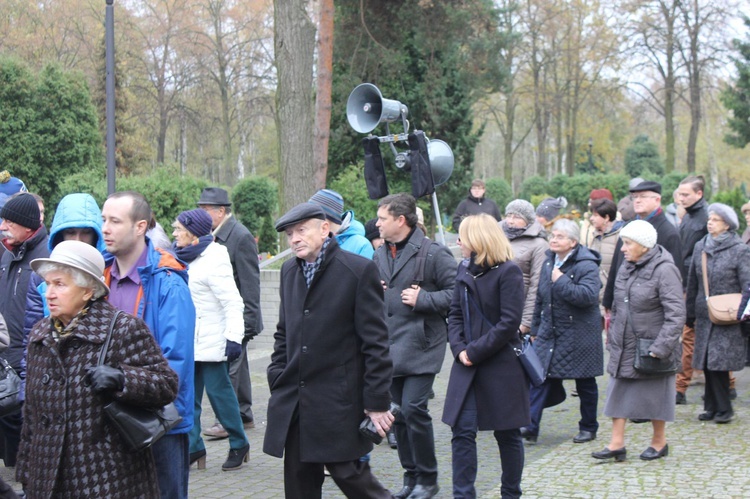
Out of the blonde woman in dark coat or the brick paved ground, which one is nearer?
the blonde woman in dark coat

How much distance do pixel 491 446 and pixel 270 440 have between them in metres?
3.53

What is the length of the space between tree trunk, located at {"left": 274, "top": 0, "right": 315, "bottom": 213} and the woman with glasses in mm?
7969

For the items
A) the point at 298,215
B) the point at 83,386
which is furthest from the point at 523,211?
the point at 83,386

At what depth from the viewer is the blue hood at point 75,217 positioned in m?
4.74

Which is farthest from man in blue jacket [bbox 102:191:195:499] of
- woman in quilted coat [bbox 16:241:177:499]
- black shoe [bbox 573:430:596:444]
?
black shoe [bbox 573:430:596:444]

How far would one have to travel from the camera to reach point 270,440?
4.51m

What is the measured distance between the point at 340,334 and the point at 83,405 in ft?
4.59

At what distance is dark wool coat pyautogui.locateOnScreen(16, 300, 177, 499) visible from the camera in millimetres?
3520

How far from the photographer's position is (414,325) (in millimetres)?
6355

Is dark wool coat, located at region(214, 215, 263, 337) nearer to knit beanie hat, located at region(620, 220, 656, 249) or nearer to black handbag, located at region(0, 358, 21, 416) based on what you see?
knit beanie hat, located at region(620, 220, 656, 249)

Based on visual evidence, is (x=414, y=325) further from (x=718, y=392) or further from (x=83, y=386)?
(x=718, y=392)

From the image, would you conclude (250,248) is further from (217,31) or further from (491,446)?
(217,31)

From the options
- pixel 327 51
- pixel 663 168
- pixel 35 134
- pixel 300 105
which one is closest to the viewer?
pixel 300 105

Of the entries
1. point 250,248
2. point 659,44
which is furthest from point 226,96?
point 250,248
